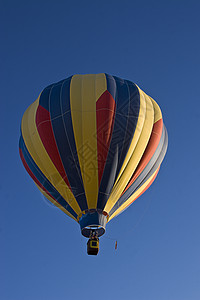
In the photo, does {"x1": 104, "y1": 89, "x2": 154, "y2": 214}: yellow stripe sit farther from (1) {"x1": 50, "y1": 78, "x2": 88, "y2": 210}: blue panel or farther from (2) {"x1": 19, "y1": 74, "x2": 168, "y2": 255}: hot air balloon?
(1) {"x1": 50, "y1": 78, "x2": 88, "y2": 210}: blue panel

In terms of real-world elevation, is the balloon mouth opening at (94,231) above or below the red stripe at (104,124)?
below

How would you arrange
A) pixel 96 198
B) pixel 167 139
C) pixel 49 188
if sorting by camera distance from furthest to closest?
pixel 167 139, pixel 49 188, pixel 96 198

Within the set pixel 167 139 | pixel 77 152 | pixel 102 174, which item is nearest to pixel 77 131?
pixel 77 152

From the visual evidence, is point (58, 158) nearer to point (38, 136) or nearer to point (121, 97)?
point (38, 136)

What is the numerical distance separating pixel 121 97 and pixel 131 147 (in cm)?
159

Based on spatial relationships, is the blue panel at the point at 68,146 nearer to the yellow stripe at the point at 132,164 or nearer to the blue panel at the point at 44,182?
the blue panel at the point at 44,182

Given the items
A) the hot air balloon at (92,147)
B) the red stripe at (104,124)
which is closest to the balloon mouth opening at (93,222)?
the hot air balloon at (92,147)

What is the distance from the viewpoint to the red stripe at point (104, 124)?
12391 millimetres

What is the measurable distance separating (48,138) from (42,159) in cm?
63

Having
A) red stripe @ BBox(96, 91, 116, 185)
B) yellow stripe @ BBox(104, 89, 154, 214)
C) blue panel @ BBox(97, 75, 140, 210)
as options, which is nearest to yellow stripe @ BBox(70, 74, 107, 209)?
red stripe @ BBox(96, 91, 116, 185)

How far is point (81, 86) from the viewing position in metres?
13.4

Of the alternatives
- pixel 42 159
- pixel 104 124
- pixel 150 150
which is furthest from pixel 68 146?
pixel 150 150

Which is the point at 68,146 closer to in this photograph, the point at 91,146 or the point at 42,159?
the point at 91,146

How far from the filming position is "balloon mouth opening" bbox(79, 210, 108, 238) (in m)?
12.0
